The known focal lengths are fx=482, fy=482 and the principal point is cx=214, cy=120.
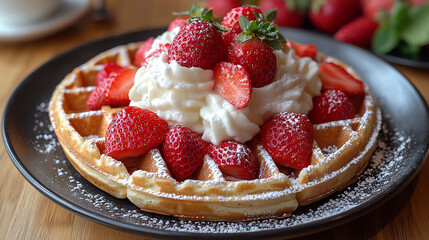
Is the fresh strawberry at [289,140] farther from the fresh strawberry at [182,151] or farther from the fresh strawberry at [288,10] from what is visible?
the fresh strawberry at [288,10]

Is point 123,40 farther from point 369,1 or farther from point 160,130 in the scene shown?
point 369,1

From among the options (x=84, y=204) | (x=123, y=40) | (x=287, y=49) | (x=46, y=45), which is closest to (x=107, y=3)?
(x=46, y=45)

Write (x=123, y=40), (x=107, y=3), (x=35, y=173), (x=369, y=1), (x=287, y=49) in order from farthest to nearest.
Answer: (x=107, y=3) → (x=369, y=1) → (x=123, y=40) → (x=287, y=49) → (x=35, y=173)

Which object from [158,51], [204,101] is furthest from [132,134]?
[158,51]

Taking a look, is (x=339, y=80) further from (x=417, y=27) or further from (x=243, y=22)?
(x=417, y=27)

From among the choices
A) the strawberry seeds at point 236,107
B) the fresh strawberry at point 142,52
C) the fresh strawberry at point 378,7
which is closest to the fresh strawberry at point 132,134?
the strawberry seeds at point 236,107

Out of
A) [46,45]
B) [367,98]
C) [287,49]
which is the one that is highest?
[287,49]
